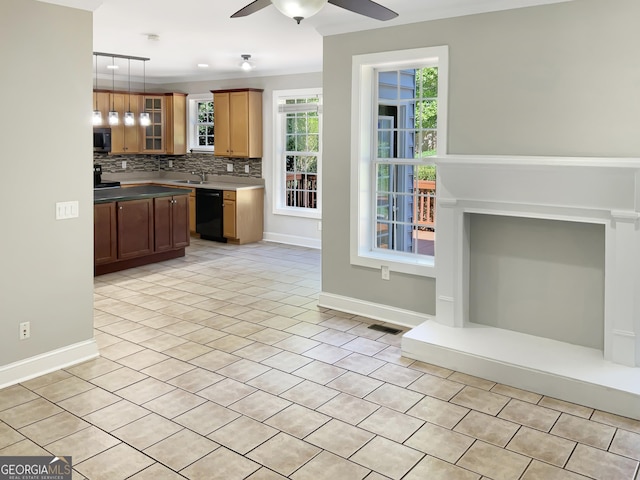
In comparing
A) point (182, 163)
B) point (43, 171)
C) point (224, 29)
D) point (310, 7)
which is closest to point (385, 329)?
point (43, 171)

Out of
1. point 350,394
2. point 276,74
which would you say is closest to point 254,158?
point 276,74

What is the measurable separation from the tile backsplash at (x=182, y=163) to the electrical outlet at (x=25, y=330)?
5.53 metres

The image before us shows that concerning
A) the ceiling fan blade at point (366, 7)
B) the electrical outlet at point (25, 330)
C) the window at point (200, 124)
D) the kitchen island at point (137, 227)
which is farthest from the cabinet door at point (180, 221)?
the ceiling fan blade at point (366, 7)

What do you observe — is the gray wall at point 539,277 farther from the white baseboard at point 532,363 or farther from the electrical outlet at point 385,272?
the electrical outlet at point 385,272

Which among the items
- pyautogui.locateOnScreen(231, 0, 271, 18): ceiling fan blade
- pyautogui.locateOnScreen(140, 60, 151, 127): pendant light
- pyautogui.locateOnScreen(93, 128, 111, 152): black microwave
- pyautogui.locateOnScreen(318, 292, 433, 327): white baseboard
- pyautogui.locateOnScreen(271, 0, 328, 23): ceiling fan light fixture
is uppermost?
pyautogui.locateOnScreen(140, 60, 151, 127): pendant light

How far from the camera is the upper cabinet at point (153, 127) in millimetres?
9477

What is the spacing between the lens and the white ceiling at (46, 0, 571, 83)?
14.2 feet

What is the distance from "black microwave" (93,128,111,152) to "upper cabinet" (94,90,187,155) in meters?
0.27

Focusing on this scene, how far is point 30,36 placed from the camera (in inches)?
141

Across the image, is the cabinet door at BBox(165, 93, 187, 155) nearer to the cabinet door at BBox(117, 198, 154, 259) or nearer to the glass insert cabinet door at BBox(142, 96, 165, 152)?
the glass insert cabinet door at BBox(142, 96, 165, 152)

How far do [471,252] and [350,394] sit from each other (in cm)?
150

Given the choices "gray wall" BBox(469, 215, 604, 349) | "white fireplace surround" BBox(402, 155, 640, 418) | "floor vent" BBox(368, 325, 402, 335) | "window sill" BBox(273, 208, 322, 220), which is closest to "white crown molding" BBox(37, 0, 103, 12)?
"white fireplace surround" BBox(402, 155, 640, 418)

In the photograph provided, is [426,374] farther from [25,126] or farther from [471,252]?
[25,126]

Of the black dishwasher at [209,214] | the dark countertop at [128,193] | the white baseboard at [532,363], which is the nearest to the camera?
the white baseboard at [532,363]
